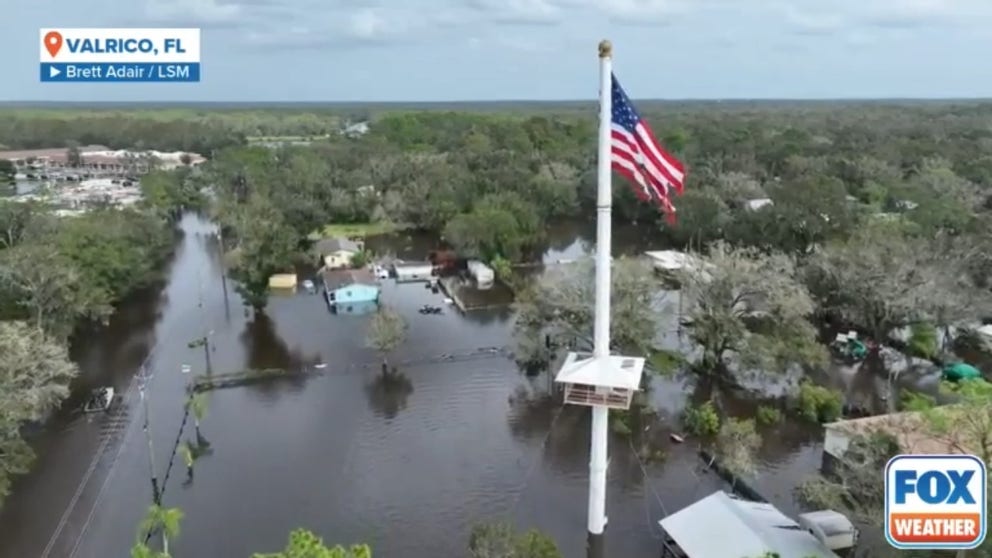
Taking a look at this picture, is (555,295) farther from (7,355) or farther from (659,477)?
(7,355)

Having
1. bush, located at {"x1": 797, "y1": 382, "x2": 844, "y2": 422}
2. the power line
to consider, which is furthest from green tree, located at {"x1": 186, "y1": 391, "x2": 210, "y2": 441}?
bush, located at {"x1": 797, "y1": 382, "x2": 844, "y2": 422}

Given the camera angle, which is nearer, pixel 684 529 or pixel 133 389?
pixel 684 529

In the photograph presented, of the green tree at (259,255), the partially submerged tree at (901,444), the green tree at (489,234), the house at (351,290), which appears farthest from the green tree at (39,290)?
the partially submerged tree at (901,444)

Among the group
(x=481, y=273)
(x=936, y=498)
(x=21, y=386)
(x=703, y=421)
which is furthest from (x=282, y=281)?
(x=936, y=498)

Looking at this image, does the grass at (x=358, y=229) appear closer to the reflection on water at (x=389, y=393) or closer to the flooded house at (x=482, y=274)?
the flooded house at (x=482, y=274)

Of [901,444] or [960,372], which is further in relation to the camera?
[960,372]

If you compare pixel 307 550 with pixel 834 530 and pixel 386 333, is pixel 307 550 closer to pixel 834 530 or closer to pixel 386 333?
pixel 834 530

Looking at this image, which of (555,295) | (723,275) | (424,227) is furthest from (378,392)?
(424,227)
